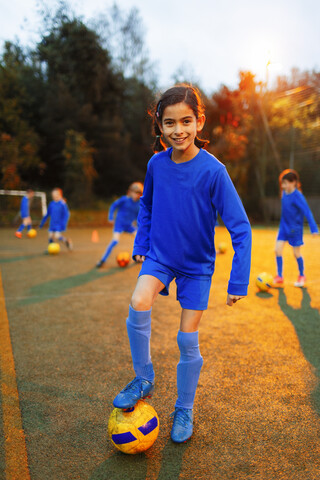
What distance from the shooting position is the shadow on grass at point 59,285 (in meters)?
5.75

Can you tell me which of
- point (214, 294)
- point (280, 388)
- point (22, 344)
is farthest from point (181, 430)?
point (214, 294)

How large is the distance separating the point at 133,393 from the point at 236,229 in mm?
1092

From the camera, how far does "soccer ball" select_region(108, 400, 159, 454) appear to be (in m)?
2.11

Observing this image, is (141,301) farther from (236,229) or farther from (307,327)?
(307,327)

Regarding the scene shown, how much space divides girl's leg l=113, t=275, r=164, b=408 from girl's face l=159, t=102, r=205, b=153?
0.82 m

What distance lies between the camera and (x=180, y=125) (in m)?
2.27

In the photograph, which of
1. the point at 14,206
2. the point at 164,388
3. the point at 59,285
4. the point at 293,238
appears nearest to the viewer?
the point at 164,388

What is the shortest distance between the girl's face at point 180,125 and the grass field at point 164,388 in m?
1.74

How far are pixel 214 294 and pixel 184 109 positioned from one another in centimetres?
415

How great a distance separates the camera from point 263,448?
2.22 meters

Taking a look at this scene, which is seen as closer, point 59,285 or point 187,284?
point 187,284

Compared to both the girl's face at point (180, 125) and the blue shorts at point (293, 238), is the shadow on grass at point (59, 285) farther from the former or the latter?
the girl's face at point (180, 125)

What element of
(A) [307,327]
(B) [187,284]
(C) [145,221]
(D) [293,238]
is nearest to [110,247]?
(D) [293,238]

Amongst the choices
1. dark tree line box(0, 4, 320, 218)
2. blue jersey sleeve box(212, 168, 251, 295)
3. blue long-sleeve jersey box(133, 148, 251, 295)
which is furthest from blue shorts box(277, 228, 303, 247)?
dark tree line box(0, 4, 320, 218)
